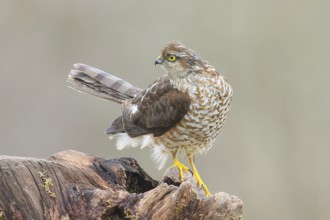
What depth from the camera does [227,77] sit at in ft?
37.4

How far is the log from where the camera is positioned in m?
5.52

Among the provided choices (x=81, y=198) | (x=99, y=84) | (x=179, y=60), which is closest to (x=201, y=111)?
(x=179, y=60)

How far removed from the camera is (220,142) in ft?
38.3

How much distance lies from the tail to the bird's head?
927mm

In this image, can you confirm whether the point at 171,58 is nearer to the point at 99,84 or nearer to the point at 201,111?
the point at 201,111

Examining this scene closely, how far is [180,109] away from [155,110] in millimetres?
311

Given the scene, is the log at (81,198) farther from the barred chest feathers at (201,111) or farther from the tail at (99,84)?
the tail at (99,84)

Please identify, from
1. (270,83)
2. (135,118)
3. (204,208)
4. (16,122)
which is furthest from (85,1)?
(204,208)

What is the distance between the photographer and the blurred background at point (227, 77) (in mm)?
11430

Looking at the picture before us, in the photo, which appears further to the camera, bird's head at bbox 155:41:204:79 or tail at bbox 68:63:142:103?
tail at bbox 68:63:142:103

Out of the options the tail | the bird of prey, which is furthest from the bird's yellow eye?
the tail

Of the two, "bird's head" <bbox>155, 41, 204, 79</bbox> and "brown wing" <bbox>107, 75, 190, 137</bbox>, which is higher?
"bird's head" <bbox>155, 41, 204, 79</bbox>

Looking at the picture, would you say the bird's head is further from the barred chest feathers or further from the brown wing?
the brown wing

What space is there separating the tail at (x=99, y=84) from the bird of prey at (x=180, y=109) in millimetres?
412
